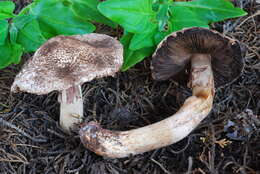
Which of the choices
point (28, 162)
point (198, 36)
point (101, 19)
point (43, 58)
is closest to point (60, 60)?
point (43, 58)

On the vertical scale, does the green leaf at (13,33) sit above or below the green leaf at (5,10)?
below

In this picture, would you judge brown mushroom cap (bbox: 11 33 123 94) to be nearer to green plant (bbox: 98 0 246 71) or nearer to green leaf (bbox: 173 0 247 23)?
green plant (bbox: 98 0 246 71)

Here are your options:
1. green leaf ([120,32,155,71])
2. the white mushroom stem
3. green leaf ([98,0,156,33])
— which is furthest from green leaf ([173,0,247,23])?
the white mushroom stem

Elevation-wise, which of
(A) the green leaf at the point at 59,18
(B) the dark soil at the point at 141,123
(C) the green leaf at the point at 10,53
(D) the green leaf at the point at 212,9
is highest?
(D) the green leaf at the point at 212,9

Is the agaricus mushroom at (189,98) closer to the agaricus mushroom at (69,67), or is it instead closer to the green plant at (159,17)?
the green plant at (159,17)

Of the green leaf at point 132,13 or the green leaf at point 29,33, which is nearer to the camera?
the green leaf at point 132,13

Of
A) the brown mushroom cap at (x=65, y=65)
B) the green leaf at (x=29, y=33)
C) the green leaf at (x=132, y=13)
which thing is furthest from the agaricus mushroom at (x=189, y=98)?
the green leaf at (x=29, y=33)

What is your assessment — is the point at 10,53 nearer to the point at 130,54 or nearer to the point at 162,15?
the point at 130,54
